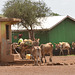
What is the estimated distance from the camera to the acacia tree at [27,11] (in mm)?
35594

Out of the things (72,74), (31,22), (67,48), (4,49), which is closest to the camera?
(72,74)

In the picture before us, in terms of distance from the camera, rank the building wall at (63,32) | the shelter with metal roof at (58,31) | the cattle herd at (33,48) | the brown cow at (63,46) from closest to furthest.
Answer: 1. the cattle herd at (33,48)
2. the brown cow at (63,46)
3. the shelter with metal roof at (58,31)
4. the building wall at (63,32)

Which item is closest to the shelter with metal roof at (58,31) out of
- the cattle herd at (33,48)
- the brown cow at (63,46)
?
the brown cow at (63,46)

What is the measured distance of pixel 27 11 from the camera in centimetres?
3600

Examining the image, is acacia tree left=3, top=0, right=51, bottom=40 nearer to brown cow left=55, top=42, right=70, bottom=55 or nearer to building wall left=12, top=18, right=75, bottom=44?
building wall left=12, top=18, right=75, bottom=44

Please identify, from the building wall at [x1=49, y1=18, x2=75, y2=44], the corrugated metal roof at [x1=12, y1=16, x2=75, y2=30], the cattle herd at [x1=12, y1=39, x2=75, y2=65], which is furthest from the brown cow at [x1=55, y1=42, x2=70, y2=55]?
the cattle herd at [x1=12, y1=39, x2=75, y2=65]

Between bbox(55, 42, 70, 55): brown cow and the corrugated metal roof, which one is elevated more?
the corrugated metal roof

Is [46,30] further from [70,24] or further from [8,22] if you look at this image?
[8,22]

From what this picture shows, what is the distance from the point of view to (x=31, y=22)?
36188 mm

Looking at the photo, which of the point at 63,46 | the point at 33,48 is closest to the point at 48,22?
the point at 63,46

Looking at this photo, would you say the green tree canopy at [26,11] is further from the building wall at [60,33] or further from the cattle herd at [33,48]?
the cattle herd at [33,48]

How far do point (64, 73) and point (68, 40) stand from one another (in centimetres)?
2275

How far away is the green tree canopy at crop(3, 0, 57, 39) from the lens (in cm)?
3556

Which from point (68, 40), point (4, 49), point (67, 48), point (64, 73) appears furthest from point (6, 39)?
point (68, 40)
